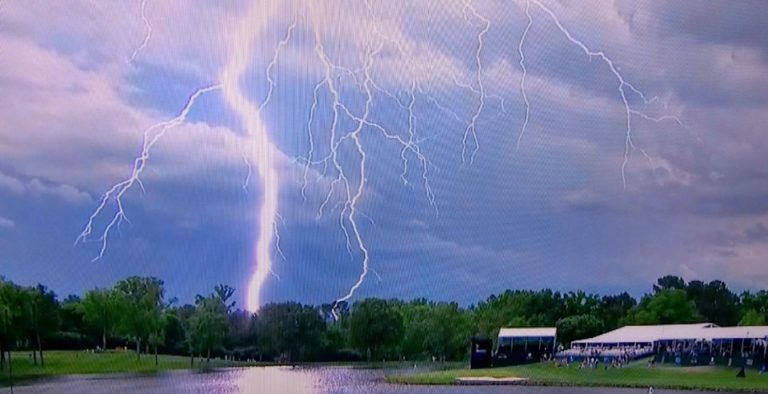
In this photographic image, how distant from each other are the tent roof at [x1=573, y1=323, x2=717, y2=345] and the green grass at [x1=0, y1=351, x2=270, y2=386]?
7.04ft

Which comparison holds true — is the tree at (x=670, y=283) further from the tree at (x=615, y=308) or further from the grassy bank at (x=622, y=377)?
the grassy bank at (x=622, y=377)

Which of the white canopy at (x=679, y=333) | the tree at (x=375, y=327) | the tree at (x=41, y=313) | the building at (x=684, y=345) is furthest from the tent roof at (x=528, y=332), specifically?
the tree at (x=41, y=313)

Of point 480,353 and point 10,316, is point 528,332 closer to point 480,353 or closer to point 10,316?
point 480,353

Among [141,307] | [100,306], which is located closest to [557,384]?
[141,307]

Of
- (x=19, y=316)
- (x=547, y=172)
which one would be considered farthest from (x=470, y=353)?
(x=19, y=316)

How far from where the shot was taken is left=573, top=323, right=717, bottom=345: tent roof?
502 cm

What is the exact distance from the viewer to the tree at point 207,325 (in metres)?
5.04

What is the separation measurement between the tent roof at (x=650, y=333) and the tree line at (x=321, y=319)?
0.04 m

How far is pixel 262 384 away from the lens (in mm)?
5168

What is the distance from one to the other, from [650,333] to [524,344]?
71 cm

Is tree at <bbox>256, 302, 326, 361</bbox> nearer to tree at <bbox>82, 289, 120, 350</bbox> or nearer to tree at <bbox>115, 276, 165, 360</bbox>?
tree at <bbox>115, 276, 165, 360</bbox>

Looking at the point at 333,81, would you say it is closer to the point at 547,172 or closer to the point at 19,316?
the point at 547,172

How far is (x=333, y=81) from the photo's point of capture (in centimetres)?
496

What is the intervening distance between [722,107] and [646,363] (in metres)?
1.55
